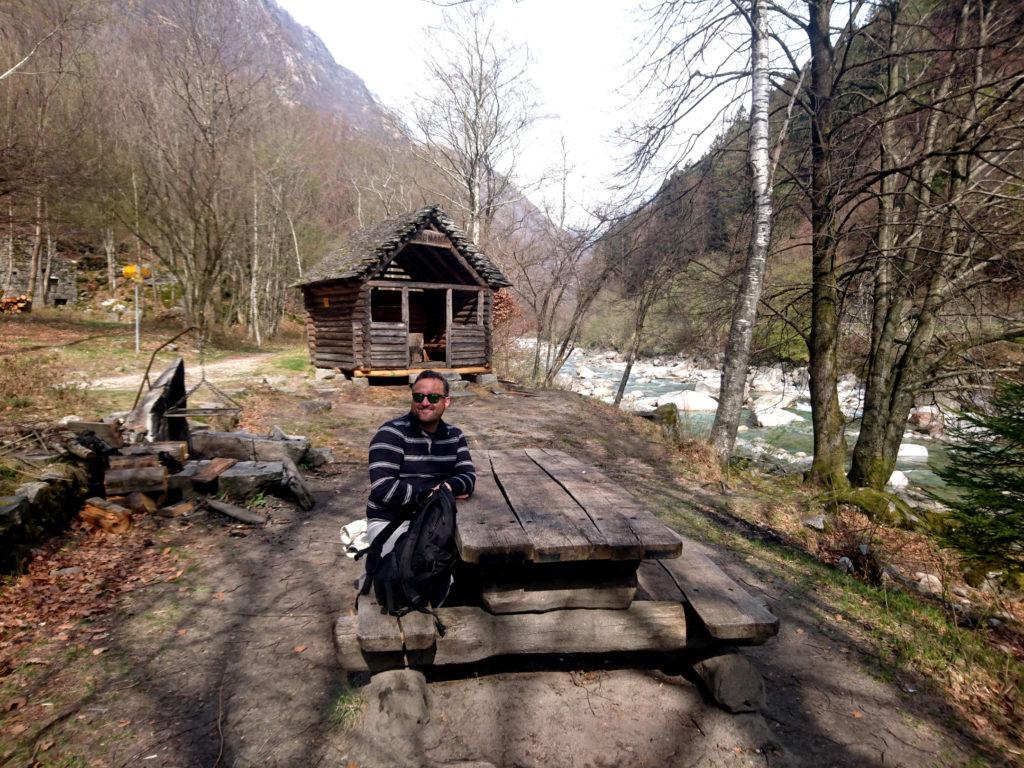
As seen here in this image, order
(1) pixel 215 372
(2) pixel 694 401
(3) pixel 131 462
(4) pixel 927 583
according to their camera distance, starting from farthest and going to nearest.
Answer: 1. (2) pixel 694 401
2. (1) pixel 215 372
3. (4) pixel 927 583
4. (3) pixel 131 462

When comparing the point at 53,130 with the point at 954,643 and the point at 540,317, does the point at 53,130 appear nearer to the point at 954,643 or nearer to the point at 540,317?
the point at 540,317

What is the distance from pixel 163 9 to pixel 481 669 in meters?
22.4

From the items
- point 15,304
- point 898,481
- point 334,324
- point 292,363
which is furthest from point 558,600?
point 15,304

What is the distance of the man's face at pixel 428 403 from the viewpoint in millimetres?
2838

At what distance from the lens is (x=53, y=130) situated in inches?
706

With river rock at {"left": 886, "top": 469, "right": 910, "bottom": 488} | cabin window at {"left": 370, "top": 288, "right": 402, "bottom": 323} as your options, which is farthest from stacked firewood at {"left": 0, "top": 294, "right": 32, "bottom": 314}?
river rock at {"left": 886, "top": 469, "right": 910, "bottom": 488}

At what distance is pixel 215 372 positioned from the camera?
46.2 ft

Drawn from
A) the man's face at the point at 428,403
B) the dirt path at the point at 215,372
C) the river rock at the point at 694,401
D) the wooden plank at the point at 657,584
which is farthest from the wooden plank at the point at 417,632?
the river rock at the point at 694,401

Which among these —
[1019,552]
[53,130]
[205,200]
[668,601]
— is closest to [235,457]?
[668,601]

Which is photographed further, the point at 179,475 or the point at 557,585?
the point at 179,475

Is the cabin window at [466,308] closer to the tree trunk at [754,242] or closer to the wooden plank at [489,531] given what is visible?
the tree trunk at [754,242]

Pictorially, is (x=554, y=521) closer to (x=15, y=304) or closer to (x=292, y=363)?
(x=292, y=363)

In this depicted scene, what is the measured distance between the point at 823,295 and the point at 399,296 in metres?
12.6

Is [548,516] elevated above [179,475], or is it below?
above
